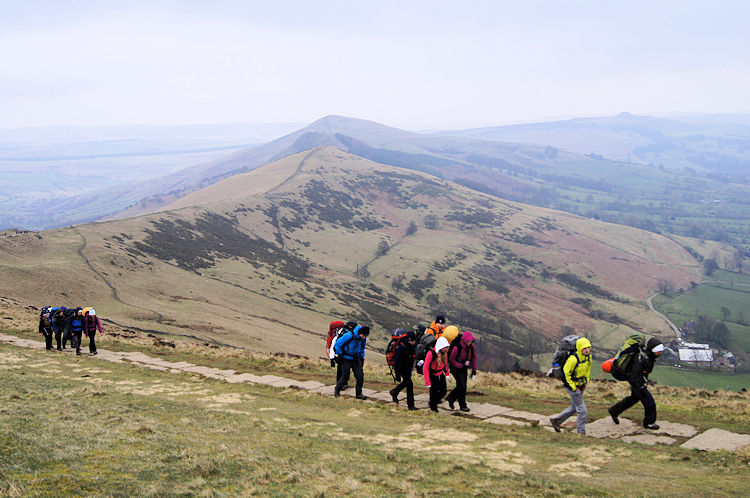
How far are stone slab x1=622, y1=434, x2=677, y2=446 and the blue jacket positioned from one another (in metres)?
9.15

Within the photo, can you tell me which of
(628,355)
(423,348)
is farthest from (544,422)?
(423,348)

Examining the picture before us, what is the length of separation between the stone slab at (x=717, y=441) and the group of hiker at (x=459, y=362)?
50.6 inches

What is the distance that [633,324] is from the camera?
485ft

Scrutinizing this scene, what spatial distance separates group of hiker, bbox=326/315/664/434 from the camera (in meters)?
14.6

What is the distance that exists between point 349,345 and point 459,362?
4.30 meters

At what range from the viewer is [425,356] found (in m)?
16.6

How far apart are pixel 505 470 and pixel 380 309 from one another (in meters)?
109

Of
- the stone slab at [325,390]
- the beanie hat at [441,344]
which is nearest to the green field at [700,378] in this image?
the stone slab at [325,390]

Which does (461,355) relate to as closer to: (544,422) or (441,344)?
(441,344)

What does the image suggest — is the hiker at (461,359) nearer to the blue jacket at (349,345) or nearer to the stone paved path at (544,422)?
the stone paved path at (544,422)

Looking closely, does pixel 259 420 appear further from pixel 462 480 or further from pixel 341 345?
pixel 462 480

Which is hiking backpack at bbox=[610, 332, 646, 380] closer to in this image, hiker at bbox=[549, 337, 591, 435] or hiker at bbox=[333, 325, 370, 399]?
hiker at bbox=[549, 337, 591, 435]

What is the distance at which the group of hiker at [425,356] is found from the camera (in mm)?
16517

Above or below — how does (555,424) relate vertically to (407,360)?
below
